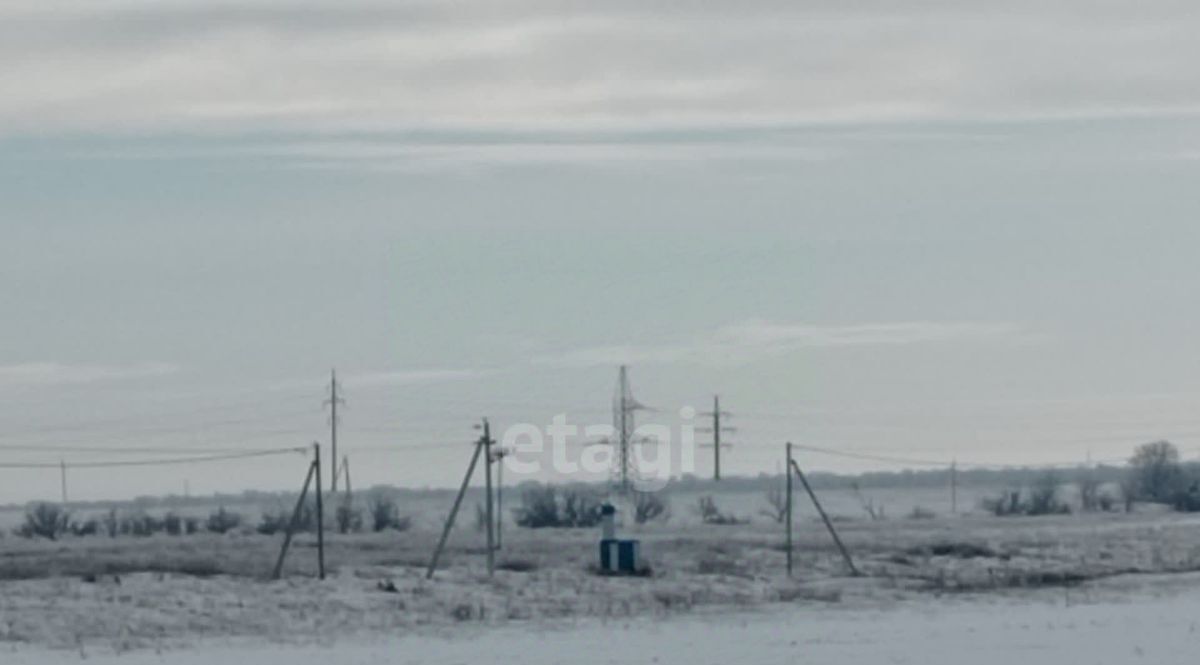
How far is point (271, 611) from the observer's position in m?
39.5

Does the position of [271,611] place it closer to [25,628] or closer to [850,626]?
[25,628]

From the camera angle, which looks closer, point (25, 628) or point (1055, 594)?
point (25, 628)

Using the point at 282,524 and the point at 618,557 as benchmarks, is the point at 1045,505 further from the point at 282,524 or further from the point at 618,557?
the point at 618,557

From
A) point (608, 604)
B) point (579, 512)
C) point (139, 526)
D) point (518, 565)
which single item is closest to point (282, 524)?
point (139, 526)

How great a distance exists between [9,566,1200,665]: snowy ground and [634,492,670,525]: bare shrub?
5559 cm

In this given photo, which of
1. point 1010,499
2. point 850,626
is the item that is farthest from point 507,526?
point 850,626

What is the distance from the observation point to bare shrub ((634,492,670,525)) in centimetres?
9902

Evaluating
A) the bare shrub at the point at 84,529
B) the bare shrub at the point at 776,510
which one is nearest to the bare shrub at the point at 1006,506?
the bare shrub at the point at 776,510

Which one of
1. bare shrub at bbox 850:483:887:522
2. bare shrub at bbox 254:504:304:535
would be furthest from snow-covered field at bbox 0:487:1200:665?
bare shrub at bbox 850:483:887:522

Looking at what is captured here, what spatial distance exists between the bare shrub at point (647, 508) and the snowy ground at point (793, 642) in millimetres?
55588

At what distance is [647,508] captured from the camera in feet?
339

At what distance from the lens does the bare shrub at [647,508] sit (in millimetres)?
99019

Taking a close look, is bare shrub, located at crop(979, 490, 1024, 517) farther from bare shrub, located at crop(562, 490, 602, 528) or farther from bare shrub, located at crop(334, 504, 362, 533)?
bare shrub, located at crop(334, 504, 362, 533)

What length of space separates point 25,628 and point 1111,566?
2635 centimetres
